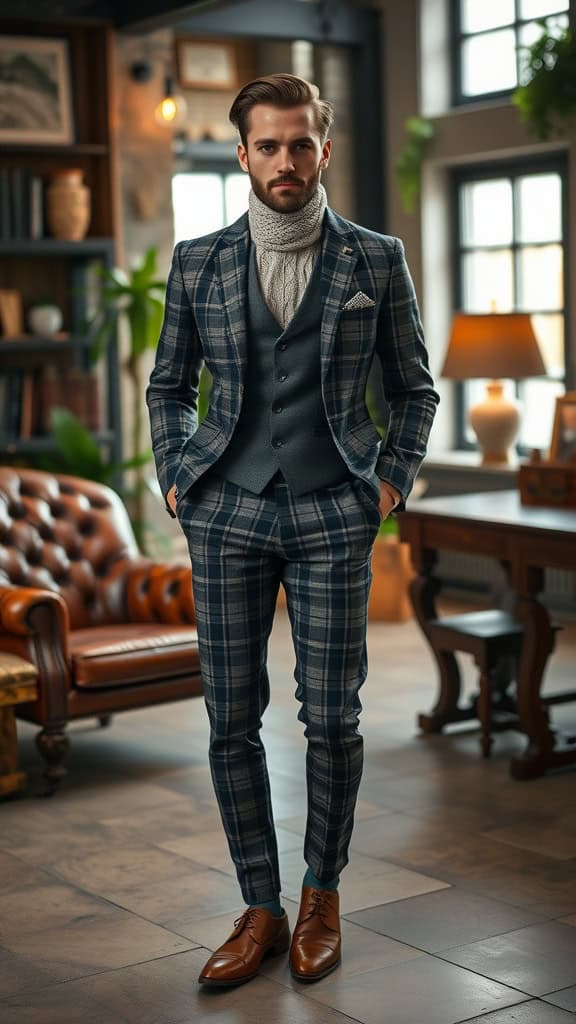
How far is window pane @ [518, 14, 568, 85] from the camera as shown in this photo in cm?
727

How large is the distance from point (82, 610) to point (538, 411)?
3.58 metres

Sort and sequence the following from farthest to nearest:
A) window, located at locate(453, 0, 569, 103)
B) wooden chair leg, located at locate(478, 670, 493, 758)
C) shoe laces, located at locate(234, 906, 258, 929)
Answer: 1. window, located at locate(453, 0, 569, 103)
2. wooden chair leg, located at locate(478, 670, 493, 758)
3. shoe laces, located at locate(234, 906, 258, 929)

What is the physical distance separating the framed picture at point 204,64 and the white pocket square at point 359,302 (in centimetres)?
668

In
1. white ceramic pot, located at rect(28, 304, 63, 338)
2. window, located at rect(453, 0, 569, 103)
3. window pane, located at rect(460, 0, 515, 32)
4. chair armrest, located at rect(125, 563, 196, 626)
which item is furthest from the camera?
window pane, located at rect(460, 0, 515, 32)

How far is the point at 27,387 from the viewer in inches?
285

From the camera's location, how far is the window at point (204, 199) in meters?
9.35

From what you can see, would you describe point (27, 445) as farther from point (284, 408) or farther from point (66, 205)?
point (284, 408)

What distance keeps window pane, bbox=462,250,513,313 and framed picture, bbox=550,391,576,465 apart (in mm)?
2817

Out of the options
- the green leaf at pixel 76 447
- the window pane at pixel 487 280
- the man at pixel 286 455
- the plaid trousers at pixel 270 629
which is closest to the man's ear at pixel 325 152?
the man at pixel 286 455

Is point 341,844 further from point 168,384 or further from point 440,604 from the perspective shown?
point 440,604

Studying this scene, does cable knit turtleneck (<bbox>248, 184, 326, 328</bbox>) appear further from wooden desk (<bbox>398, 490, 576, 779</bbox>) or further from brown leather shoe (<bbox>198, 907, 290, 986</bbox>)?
wooden desk (<bbox>398, 490, 576, 779</bbox>)

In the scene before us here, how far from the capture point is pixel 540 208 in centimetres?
801

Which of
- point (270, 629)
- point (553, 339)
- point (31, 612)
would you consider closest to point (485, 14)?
point (553, 339)

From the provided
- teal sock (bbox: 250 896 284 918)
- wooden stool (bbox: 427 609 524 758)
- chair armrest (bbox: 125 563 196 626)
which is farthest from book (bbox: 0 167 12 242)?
teal sock (bbox: 250 896 284 918)
